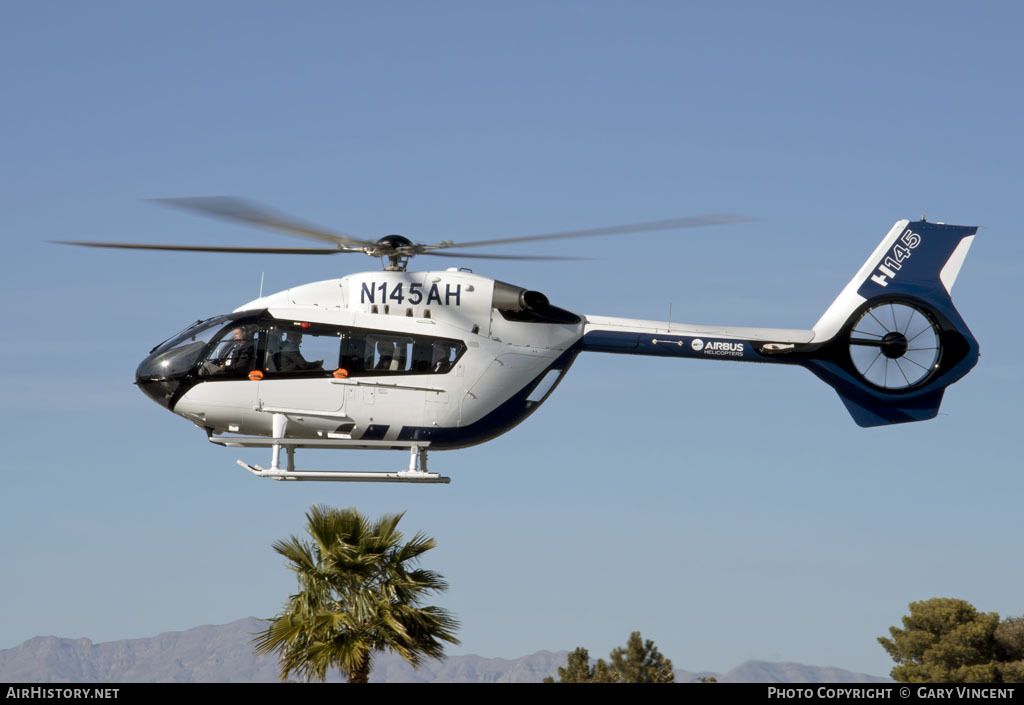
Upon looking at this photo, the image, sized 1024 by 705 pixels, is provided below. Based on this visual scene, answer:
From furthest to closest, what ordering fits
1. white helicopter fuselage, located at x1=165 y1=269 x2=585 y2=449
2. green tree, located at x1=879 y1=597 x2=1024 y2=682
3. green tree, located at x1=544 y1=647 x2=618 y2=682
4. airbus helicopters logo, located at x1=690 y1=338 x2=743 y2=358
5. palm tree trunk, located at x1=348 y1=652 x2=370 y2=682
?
green tree, located at x1=544 y1=647 x2=618 y2=682 < green tree, located at x1=879 y1=597 x2=1024 y2=682 < airbus helicopters logo, located at x1=690 y1=338 x2=743 y2=358 < white helicopter fuselage, located at x1=165 y1=269 x2=585 y2=449 < palm tree trunk, located at x1=348 y1=652 x2=370 y2=682

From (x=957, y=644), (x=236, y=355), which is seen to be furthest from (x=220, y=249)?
(x=957, y=644)

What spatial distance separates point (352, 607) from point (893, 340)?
40.4 ft

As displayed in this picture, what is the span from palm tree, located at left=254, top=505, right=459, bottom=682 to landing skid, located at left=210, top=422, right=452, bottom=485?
4.58ft

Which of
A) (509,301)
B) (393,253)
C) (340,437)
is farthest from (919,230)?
(340,437)

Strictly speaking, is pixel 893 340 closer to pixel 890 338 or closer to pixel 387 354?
pixel 890 338

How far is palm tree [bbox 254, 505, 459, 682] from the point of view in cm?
2156

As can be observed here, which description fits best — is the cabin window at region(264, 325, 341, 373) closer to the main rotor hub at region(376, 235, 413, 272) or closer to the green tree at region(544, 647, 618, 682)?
the main rotor hub at region(376, 235, 413, 272)

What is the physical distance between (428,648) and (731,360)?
8.23 metres

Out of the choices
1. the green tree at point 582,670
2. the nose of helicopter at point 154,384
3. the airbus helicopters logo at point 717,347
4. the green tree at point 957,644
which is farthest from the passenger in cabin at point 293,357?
the green tree at point 957,644

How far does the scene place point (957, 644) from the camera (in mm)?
47594

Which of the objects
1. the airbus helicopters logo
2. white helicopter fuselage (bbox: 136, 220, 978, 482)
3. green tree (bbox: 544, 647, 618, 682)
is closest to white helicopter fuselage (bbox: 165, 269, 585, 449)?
white helicopter fuselage (bbox: 136, 220, 978, 482)

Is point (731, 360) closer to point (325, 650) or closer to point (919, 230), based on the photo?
point (919, 230)

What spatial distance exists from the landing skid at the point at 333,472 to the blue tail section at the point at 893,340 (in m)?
8.18
